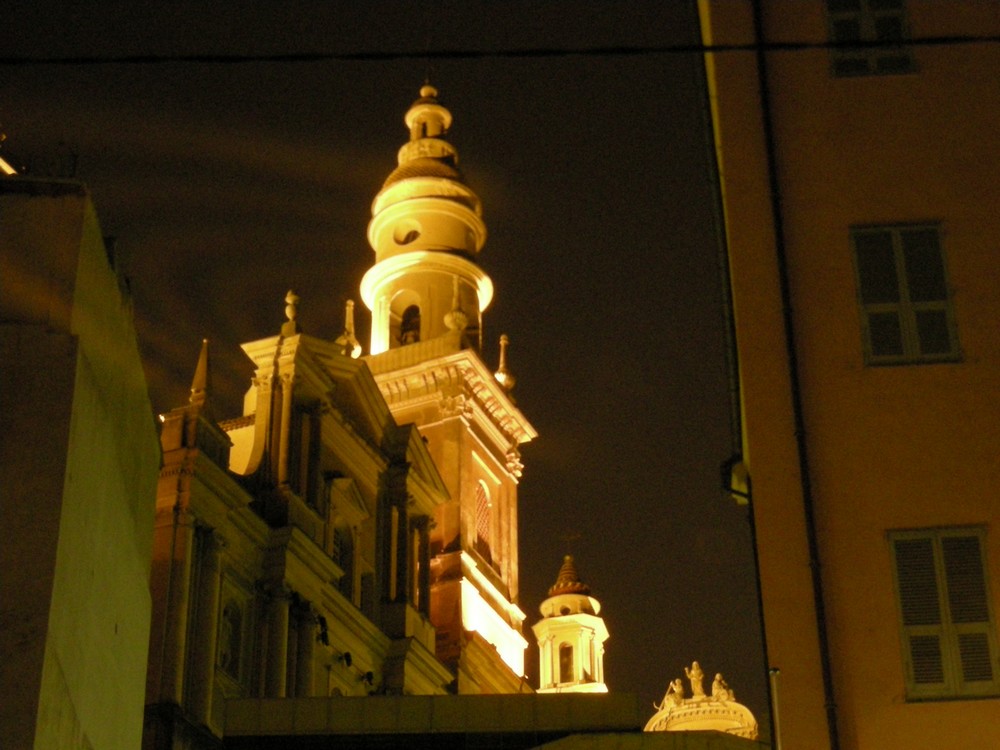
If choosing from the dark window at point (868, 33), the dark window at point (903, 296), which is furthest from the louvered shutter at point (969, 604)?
the dark window at point (868, 33)

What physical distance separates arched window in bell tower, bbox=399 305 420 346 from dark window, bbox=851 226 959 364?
135ft

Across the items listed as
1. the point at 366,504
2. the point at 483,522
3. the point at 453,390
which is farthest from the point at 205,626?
the point at 483,522

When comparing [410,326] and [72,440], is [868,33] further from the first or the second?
[410,326]

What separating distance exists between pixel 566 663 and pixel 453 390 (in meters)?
27.2

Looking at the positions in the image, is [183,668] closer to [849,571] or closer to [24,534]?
[849,571]

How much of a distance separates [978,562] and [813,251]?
3841 millimetres

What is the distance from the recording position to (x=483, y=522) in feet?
187

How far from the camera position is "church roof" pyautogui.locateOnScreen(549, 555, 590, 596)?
3233 inches

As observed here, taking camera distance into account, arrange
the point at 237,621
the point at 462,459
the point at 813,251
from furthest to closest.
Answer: the point at 462,459
the point at 237,621
the point at 813,251

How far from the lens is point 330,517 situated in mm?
41969

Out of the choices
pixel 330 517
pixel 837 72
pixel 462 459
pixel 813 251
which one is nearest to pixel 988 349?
pixel 813 251

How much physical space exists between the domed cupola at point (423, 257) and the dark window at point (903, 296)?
39.6 meters

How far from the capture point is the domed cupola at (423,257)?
2329 inches

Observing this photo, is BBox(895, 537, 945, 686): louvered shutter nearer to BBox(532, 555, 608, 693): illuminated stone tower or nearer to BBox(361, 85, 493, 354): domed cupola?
BBox(361, 85, 493, 354): domed cupola
